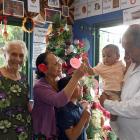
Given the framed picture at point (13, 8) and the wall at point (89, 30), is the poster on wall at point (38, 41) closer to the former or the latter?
the framed picture at point (13, 8)

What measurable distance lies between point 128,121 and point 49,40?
1.59 metres

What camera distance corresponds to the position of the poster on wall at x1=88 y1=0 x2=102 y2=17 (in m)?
4.19

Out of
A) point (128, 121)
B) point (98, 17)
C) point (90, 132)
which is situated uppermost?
point (98, 17)

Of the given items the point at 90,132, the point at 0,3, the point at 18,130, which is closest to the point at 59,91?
the point at 18,130

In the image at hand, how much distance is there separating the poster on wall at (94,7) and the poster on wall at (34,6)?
722 mm

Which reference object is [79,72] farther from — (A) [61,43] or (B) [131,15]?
(B) [131,15]

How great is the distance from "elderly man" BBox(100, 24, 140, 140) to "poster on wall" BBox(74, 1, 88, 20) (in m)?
2.60

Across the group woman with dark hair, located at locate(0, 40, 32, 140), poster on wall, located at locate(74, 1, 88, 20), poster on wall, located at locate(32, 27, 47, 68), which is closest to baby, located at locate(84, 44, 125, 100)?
woman with dark hair, located at locate(0, 40, 32, 140)

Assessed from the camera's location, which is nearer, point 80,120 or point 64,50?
point 80,120

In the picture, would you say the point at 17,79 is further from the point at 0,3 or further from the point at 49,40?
the point at 0,3

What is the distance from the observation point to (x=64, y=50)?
320 cm

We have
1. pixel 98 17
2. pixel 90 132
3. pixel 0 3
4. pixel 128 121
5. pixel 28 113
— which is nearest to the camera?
pixel 128 121

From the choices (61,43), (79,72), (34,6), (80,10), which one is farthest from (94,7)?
(79,72)

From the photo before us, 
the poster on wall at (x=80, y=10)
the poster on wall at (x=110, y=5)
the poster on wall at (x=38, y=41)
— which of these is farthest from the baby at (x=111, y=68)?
the poster on wall at (x=80, y=10)
